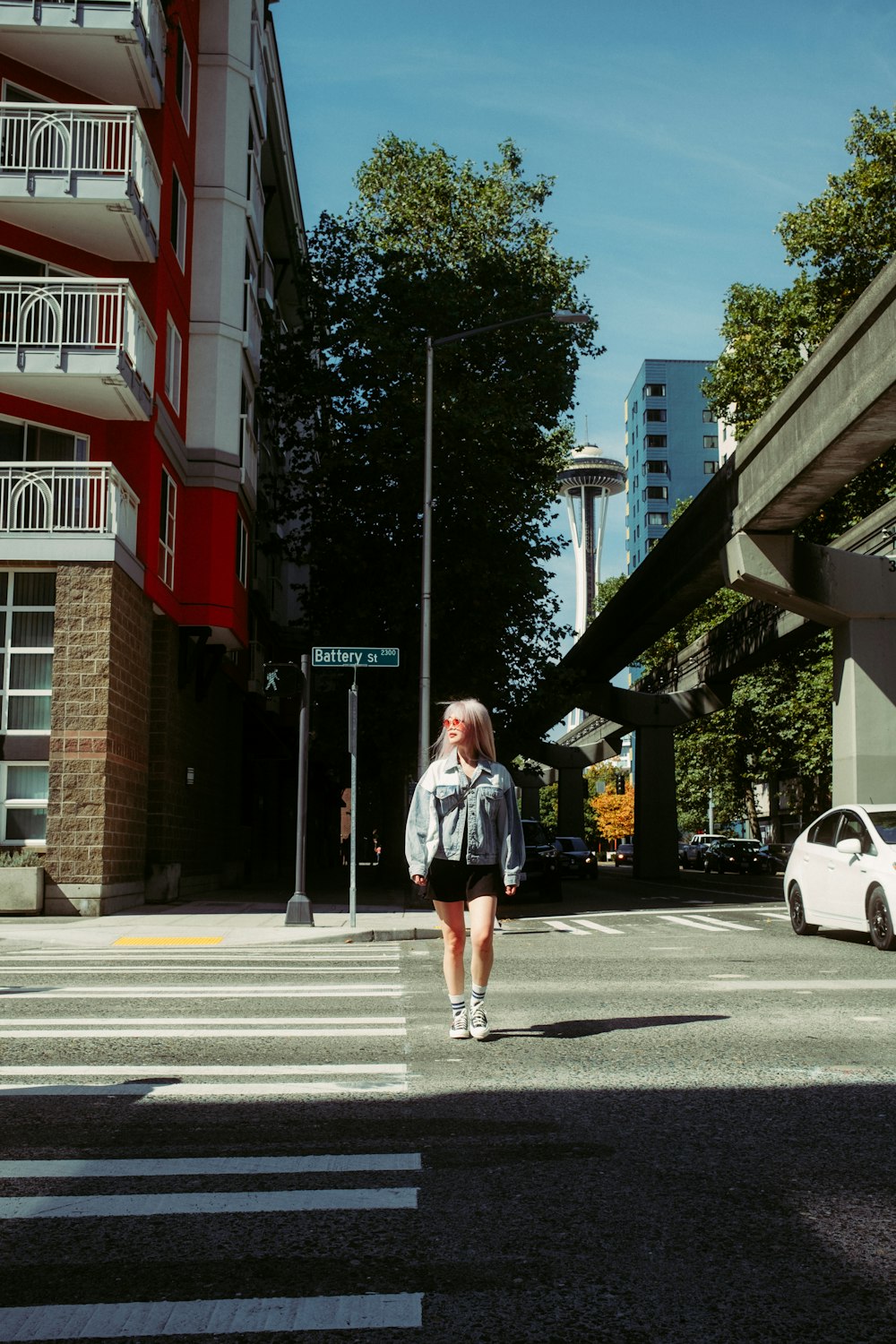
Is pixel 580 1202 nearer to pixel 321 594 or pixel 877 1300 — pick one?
pixel 877 1300

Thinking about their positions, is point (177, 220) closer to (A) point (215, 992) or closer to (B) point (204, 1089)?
(A) point (215, 992)

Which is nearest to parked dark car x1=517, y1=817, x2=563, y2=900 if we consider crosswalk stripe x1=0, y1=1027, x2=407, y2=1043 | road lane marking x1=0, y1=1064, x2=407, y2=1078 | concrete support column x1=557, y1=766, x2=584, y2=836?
crosswalk stripe x1=0, y1=1027, x2=407, y2=1043

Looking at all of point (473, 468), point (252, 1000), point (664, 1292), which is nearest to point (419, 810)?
point (252, 1000)

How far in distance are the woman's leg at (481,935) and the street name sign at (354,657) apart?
35.9ft

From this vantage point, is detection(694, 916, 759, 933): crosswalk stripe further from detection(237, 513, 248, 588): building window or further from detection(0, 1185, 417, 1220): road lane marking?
detection(0, 1185, 417, 1220): road lane marking

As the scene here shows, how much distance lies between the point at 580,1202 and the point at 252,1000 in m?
5.60

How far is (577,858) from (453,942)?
39.9 metres

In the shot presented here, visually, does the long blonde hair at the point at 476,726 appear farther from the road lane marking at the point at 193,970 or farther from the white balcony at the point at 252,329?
the white balcony at the point at 252,329

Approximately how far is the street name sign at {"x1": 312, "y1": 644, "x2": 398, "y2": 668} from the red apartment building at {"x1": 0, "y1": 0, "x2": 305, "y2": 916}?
3575 millimetres

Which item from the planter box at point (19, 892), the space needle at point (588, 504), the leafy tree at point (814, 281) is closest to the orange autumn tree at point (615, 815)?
the space needle at point (588, 504)

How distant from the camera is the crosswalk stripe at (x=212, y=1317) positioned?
3.26 metres

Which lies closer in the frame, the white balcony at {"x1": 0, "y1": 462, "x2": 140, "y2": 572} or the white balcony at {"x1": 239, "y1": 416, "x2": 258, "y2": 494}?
the white balcony at {"x1": 0, "y1": 462, "x2": 140, "y2": 572}

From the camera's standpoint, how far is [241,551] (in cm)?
2917

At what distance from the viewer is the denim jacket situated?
7629 millimetres
